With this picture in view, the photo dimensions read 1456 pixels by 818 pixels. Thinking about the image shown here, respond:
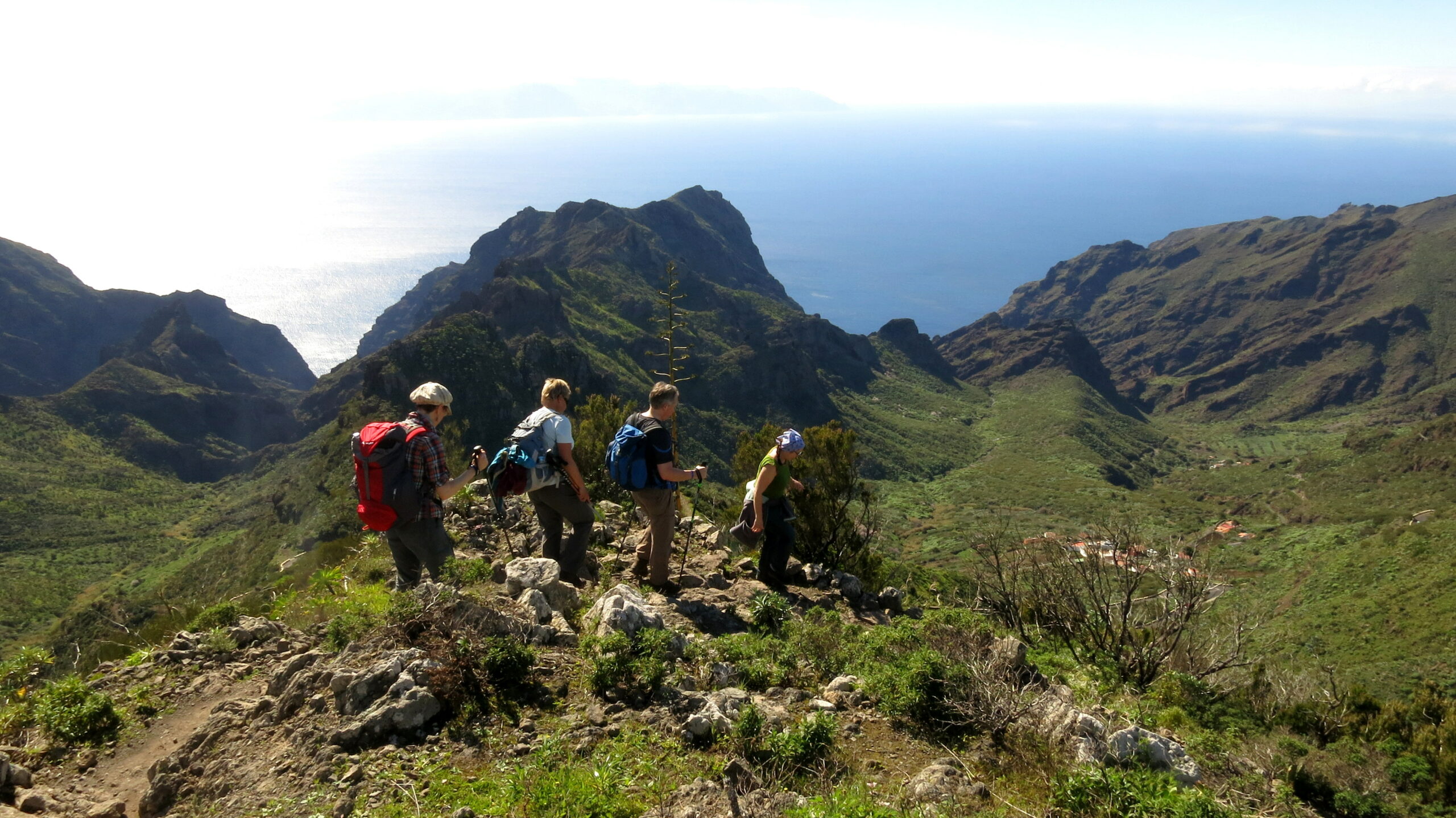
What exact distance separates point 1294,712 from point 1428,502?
56.0m

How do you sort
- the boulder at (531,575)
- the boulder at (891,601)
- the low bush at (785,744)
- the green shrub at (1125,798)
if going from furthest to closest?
the boulder at (891,601) → the boulder at (531,575) → the low bush at (785,744) → the green shrub at (1125,798)

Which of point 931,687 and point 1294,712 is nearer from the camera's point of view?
point 931,687

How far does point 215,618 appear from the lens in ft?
23.5

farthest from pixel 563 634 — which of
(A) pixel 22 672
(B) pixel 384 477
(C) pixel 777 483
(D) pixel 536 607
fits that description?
(A) pixel 22 672

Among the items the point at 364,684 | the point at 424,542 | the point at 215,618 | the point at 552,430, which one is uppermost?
the point at 552,430

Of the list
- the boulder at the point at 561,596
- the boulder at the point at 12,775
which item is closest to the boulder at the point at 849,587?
the boulder at the point at 561,596

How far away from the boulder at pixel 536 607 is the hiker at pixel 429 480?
0.89m

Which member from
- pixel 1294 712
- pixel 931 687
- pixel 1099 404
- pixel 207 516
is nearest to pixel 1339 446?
pixel 1099 404

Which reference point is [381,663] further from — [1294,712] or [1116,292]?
[1116,292]

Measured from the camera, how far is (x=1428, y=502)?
46219 mm

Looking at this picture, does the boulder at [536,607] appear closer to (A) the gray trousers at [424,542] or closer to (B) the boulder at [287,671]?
(A) the gray trousers at [424,542]

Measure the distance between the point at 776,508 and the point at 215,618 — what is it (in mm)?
5959

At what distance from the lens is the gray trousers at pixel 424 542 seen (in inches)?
257

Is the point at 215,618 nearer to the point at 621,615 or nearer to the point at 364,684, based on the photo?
the point at 364,684
